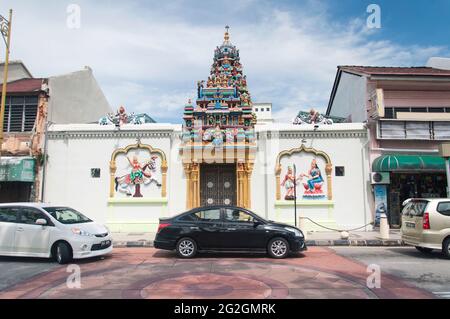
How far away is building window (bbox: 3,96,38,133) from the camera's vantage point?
1623cm

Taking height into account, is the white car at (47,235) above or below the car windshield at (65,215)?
below

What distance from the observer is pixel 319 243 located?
12391 millimetres

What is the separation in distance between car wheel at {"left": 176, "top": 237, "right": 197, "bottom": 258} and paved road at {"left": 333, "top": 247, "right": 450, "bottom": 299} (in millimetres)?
4527

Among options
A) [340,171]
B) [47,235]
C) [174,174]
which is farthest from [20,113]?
[340,171]

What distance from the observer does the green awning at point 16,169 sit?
1523 cm

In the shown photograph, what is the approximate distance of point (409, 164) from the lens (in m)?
14.7

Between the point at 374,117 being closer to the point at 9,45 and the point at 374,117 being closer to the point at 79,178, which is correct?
the point at 79,178

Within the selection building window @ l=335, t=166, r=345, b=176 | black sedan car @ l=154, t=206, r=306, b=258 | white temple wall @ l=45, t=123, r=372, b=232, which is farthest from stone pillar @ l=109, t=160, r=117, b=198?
building window @ l=335, t=166, r=345, b=176

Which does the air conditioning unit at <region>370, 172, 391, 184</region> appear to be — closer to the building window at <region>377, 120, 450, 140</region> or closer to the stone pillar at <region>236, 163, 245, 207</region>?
the building window at <region>377, 120, 450, 140</region>

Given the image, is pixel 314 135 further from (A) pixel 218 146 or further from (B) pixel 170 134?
(B) pixel 170 134

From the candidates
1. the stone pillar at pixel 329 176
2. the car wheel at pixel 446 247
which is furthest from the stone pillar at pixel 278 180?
the car wheel at pixel 446 247

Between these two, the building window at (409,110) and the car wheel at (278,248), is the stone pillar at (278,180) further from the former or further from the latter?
the building window at (409,110)

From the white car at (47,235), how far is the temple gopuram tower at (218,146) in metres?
6.36
